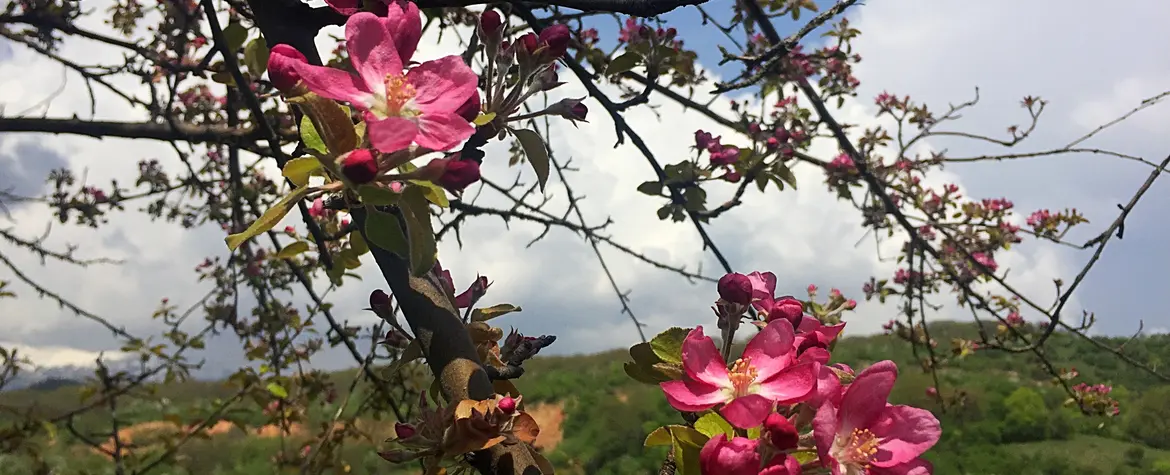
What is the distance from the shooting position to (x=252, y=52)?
106 centimetres

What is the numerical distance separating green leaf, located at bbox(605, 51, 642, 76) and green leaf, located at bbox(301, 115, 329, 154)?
0.77m

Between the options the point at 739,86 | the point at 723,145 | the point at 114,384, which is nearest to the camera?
the point at 739,86

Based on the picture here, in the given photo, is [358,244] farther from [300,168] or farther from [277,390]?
[277,390]

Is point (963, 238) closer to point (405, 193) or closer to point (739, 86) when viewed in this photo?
point (739, 86)

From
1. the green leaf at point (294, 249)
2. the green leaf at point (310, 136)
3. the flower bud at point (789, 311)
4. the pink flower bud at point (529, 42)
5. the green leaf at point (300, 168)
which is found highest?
the pink flower bud at point (529, 42)

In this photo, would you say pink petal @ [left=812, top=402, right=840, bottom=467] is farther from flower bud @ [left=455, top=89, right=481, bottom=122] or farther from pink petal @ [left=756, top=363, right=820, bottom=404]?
flower bud @ [left=455, top=89, right=481, bottom=122]

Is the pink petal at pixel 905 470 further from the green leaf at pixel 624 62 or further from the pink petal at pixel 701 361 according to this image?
the green leaf at pixel 624 62

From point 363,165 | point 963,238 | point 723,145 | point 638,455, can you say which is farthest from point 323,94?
point 638,455

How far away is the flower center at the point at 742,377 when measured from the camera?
56 cm

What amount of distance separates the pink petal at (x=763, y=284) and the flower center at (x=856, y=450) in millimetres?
163

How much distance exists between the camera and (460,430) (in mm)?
509

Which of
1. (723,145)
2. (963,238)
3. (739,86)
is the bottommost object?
(739,86)

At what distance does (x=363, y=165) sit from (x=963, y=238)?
11.0ft

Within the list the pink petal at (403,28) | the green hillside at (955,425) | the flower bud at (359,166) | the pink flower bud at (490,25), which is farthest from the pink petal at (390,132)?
the green hillside at (955,425)
